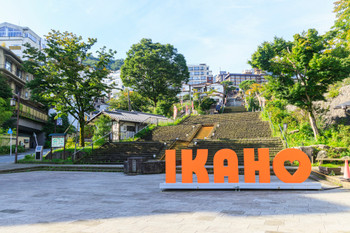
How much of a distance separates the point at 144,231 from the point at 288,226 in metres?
2.41

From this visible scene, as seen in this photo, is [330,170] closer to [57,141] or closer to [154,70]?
[57,141]

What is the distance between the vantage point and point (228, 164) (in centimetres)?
828

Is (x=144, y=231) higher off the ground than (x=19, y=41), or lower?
lower

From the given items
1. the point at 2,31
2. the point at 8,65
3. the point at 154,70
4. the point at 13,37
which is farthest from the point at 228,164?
the point at 2,31

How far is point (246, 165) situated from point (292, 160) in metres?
1.42

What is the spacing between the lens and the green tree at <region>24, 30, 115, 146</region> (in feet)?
72.3

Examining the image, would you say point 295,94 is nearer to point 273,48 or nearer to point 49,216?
point 273,48

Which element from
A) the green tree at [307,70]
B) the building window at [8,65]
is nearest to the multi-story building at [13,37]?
the building window at [8,65]

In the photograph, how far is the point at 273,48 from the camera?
66.6 feet

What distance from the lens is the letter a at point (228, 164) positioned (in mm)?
8039

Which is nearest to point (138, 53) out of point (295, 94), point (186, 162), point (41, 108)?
point (41, 108)

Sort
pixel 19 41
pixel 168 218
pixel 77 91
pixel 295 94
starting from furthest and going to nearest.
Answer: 1. pixel 19 41
2. pixel 77 91
3. pixel 295 94
4. pixel 168 218

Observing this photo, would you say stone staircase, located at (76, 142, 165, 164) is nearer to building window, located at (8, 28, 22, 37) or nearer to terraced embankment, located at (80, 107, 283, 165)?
terraced embankment, located at (80, 107, 283, 165)

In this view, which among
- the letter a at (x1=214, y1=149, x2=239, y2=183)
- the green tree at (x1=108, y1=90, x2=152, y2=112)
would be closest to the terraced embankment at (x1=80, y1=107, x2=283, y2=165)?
the letter a at (x1=214, y1=149, x2=239, y2=183)
